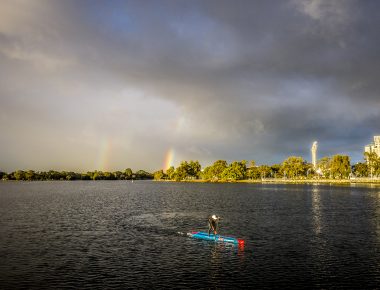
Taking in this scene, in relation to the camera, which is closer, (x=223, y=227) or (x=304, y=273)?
(x=304, y=273)

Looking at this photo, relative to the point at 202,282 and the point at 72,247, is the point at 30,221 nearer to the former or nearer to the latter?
the point at 72,247

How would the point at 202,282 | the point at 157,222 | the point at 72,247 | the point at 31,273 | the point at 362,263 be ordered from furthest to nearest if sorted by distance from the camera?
the point at 157,222
the point at 72,247
the point at 362,263
the point at 31,273
the point at 202,282

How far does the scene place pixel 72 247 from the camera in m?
54.9

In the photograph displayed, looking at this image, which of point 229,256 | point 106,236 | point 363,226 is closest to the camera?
point 229,256

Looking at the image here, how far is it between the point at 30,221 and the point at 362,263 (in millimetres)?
71939

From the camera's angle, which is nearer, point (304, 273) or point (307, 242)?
point (304, 273)

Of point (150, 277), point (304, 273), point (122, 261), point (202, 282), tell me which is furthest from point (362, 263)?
point (122, 261)

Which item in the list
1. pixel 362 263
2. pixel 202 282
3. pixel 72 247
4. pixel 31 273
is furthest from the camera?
pixel 72 247

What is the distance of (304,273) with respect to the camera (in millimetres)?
41438

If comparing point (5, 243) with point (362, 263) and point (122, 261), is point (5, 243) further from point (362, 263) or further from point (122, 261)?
point (362, 263)

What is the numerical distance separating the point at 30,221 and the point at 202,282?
61070 millimetres

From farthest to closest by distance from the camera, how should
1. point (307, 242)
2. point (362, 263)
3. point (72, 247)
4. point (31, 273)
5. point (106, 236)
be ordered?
point (106, 236), point (307, 242), point (72, 247), point (362, 263), point (31, 273)

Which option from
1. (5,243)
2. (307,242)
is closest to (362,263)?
(307,242)

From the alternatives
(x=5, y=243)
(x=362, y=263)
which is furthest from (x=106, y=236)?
(x=362, y=263)
